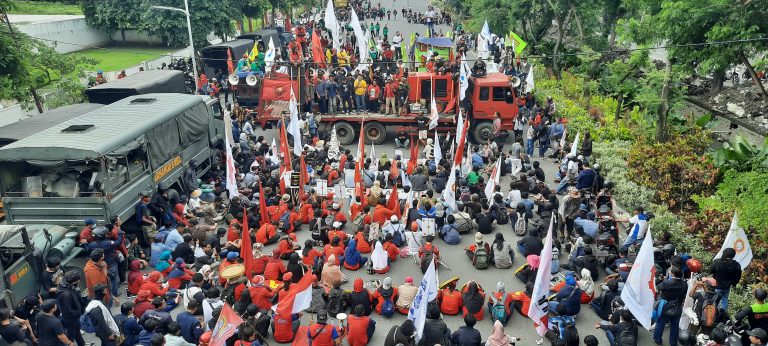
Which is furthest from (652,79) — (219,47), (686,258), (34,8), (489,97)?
(34,8)

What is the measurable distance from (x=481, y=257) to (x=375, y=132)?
9807mm

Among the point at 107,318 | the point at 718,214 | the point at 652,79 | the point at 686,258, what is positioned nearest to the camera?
the point at 107,318

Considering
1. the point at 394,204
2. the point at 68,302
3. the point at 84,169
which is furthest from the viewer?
the point at 394,204

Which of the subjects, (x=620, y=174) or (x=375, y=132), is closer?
(x=620, y=174)

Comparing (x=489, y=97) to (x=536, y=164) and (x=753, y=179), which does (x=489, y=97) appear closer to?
(x=536, y=164)

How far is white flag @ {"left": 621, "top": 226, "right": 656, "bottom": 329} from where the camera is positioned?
945cm

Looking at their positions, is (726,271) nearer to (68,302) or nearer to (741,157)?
(741,157)

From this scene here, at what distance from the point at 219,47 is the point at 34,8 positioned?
101ft

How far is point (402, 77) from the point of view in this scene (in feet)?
72.4

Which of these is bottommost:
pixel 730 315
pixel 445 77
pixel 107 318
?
pixel 730 315

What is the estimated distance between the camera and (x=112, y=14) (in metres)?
41.1

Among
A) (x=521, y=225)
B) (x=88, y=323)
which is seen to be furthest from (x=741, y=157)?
(x=88, y=323)

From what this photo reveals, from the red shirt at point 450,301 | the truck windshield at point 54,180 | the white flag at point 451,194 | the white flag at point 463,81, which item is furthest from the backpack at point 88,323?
the white flag at point 463,81

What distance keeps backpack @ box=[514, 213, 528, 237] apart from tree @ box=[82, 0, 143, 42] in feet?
105
